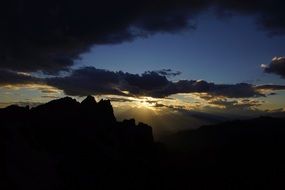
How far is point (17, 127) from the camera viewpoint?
199875 millimetres

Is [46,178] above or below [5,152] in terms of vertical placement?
below

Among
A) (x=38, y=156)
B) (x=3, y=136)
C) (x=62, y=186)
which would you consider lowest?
(x=62, y=186)

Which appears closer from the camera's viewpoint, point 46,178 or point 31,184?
point 31,184

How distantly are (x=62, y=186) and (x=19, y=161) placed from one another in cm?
2799

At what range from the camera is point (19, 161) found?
176 meters

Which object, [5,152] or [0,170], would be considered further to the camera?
[5,152]

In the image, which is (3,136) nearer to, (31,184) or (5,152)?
(5,152)

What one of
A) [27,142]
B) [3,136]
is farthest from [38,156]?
[3,136]

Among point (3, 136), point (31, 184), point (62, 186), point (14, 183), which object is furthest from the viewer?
point (62, 186)

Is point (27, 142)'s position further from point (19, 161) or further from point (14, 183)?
point (14, 183)

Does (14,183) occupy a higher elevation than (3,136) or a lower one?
lower

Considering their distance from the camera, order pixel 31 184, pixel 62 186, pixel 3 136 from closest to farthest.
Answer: pixel 31 184, pixel 3 136, pixel 62 186

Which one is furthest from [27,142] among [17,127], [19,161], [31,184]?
[31,184]

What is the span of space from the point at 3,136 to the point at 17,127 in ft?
66.2
